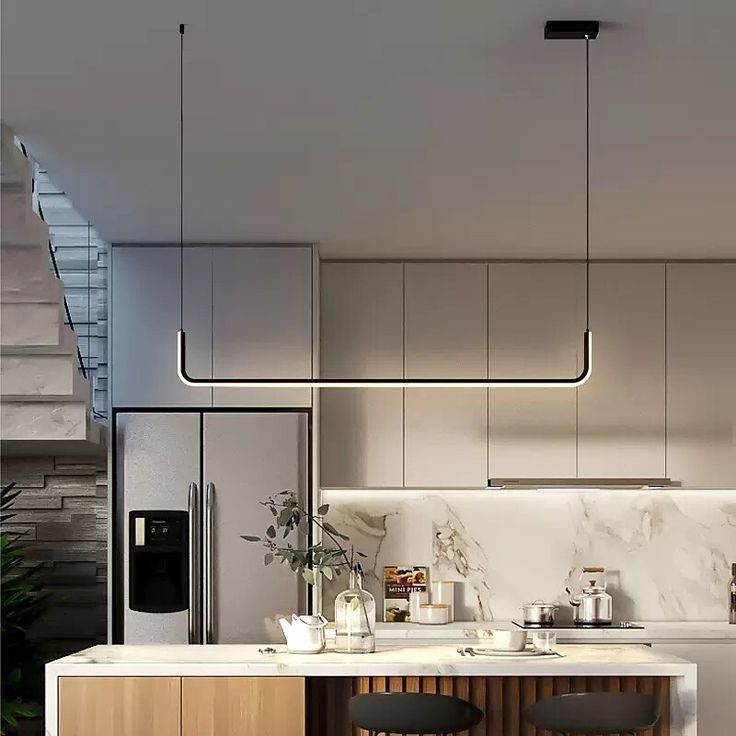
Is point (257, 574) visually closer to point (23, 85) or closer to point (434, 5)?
point (23, 85)

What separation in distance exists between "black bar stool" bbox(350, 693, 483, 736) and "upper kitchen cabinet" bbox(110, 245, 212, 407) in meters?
2.61

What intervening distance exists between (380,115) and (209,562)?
289cm

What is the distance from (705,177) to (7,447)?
3736mm

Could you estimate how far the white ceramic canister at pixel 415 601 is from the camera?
6559mm

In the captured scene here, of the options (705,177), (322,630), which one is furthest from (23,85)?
(705,177)

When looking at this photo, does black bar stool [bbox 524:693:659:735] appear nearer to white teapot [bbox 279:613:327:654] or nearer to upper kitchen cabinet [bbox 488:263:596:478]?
white teapot [bbox 279:613:327:654]

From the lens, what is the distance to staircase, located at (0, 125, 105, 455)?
4395 millimetres

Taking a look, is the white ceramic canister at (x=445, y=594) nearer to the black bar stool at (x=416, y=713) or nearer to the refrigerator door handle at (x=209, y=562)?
the refrigerator door handle at (x=209, y=562)

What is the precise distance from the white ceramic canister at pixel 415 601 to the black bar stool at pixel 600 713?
263 centimetres

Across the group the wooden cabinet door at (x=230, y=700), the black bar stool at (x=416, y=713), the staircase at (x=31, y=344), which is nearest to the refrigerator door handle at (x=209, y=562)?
the staircase at (x=31, y=344)

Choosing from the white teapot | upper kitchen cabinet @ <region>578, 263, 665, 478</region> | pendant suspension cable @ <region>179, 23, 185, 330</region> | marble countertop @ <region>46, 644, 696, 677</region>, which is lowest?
marble countertop @ <region>46, 644, 696, 677</region>

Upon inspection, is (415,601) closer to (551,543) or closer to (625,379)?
(551,543)

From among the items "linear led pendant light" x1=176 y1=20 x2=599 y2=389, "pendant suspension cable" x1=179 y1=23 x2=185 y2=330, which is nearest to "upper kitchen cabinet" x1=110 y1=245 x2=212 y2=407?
"pendant suspension cable" x1=179 y1=23 x2=185 y2=330

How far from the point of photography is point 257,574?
6.11 metres
